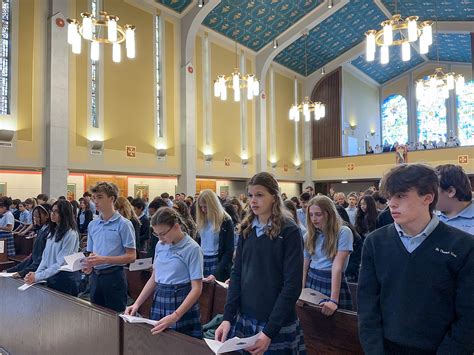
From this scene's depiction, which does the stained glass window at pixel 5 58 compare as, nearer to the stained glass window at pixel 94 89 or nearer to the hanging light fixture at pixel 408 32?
the stained glass window at pixel 94 89

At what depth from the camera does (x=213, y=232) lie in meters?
4.20

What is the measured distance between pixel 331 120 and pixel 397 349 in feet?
61.6

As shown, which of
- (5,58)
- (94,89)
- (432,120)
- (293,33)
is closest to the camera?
(5,58)

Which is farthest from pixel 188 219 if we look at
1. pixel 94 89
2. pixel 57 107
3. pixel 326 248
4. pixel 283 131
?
pixel 283 131

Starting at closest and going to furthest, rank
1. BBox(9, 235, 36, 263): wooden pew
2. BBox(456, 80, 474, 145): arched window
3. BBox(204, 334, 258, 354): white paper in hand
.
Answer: BBox(204, 334, 258, 354): white paper in hand < BBox(9, 235, 36, 263): wooden pew < BBox(456, 80, 474, 145): arched window

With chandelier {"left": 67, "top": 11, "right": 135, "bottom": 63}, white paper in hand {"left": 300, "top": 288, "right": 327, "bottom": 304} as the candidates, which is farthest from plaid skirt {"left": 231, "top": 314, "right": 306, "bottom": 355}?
chandelier {"left": 67, "top": 11, "right": 135, "bottom": 63}

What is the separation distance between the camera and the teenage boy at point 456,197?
2449mm

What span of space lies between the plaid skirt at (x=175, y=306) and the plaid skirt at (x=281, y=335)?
61cm

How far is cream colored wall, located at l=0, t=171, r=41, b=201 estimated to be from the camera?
10069mm

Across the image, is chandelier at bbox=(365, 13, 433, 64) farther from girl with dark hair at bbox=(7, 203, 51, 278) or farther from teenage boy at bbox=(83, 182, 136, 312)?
girl with dark hair at bbox=(7, 203, 51, 278)

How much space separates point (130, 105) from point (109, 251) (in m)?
9.57

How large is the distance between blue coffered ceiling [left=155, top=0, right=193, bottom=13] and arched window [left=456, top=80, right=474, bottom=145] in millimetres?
14693

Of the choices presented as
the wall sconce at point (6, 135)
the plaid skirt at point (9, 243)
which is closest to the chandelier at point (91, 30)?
the wall sconce at point (6, 135)

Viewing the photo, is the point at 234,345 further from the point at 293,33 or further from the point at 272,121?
the point at 272,121
